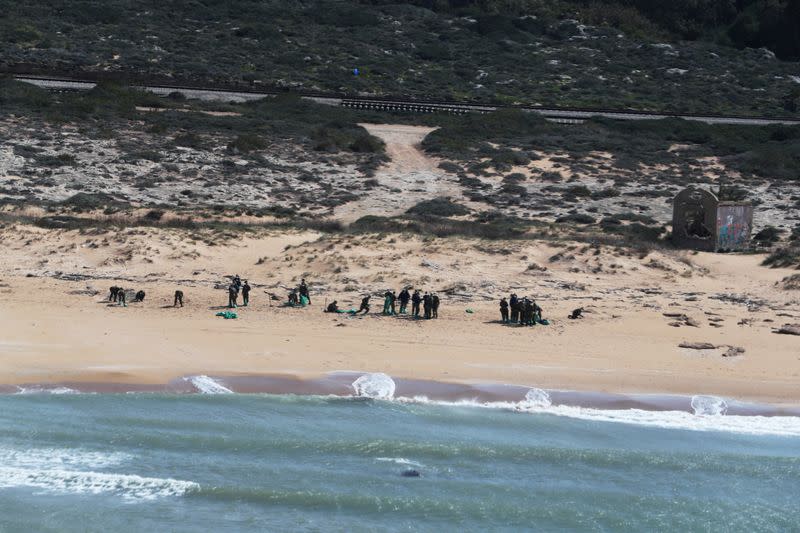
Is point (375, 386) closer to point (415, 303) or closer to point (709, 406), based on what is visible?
point (415, 303)

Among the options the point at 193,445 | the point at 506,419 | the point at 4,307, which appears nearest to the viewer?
the point at 193,445

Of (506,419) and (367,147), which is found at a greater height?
(367,147)

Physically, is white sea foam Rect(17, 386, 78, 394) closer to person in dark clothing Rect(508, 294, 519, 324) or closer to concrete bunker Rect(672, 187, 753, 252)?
person in dark clothing Rect(508, 294, 519, 324)

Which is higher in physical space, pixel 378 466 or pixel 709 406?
pixel 709 406

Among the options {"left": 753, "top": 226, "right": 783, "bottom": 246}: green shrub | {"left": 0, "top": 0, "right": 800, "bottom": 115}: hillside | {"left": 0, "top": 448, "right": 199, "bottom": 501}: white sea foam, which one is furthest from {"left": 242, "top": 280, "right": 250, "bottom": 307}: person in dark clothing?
{"left": 0, "top": 0, "right": 800, "bottom": 115}: hillside

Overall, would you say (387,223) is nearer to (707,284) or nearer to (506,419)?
(707,284)

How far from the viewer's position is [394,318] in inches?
1075

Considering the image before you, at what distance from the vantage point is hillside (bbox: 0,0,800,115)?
7444 cm

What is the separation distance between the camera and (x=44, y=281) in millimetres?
30219

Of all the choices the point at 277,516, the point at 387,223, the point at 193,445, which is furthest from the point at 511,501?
the point at 387,223

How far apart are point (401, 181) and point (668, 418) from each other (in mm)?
28243

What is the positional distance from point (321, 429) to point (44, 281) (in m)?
13.5

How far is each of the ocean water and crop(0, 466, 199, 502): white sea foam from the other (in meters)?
0.03

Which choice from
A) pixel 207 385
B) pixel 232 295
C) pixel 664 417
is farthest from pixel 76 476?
pixel 664 417
